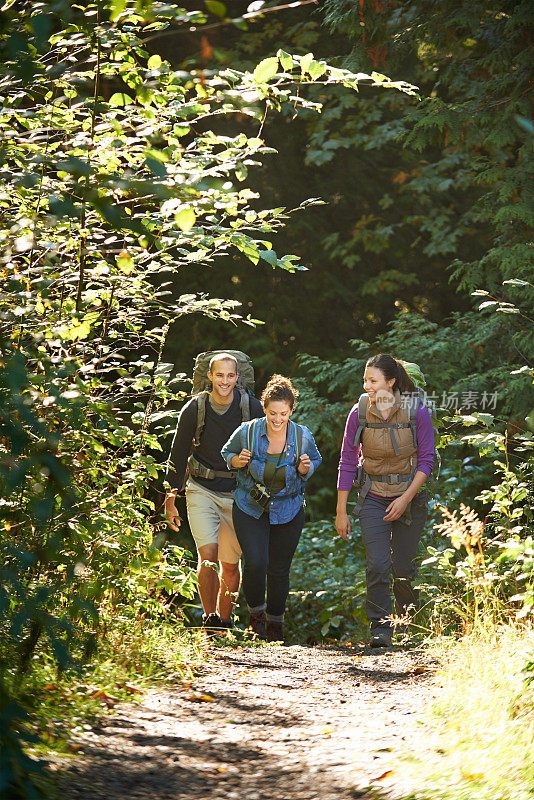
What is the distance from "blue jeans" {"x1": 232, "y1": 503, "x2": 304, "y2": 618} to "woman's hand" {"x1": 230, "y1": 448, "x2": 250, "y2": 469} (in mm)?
439

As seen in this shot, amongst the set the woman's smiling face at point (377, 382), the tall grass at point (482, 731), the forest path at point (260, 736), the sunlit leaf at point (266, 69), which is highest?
the sunlit leaf at point (266, 69)

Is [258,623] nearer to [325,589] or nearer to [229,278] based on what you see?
[325,589]

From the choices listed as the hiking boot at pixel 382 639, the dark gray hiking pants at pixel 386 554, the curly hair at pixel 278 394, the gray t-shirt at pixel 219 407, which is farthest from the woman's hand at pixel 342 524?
the gray t-shirt at pixel 219 407

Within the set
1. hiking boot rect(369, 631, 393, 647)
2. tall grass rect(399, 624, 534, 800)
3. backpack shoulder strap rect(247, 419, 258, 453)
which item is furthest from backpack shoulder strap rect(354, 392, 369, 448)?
tall grass rect(399, 624, 534, 800)

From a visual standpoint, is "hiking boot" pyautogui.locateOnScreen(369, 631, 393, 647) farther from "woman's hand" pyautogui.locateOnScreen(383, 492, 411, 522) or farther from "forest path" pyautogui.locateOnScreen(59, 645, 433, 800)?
"woman's hand" pyautogui.locateOnScreen(383, 492, 411, 522)

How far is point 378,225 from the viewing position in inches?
554

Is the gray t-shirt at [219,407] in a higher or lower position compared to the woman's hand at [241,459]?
higher

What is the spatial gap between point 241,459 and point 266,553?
836 millimetres

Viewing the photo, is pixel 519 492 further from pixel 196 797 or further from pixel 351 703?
pixel 196 797

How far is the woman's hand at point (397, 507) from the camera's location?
684cm

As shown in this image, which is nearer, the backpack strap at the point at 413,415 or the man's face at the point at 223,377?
the backpack strap at the point at 413,415

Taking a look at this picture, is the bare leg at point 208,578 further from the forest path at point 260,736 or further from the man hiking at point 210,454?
the forest path at point 260,736

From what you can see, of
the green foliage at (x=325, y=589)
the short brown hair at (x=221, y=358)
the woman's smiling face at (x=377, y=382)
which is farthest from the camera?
the green foliage at (x=325, y=589)

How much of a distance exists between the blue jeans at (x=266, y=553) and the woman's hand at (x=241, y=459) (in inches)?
17.3
